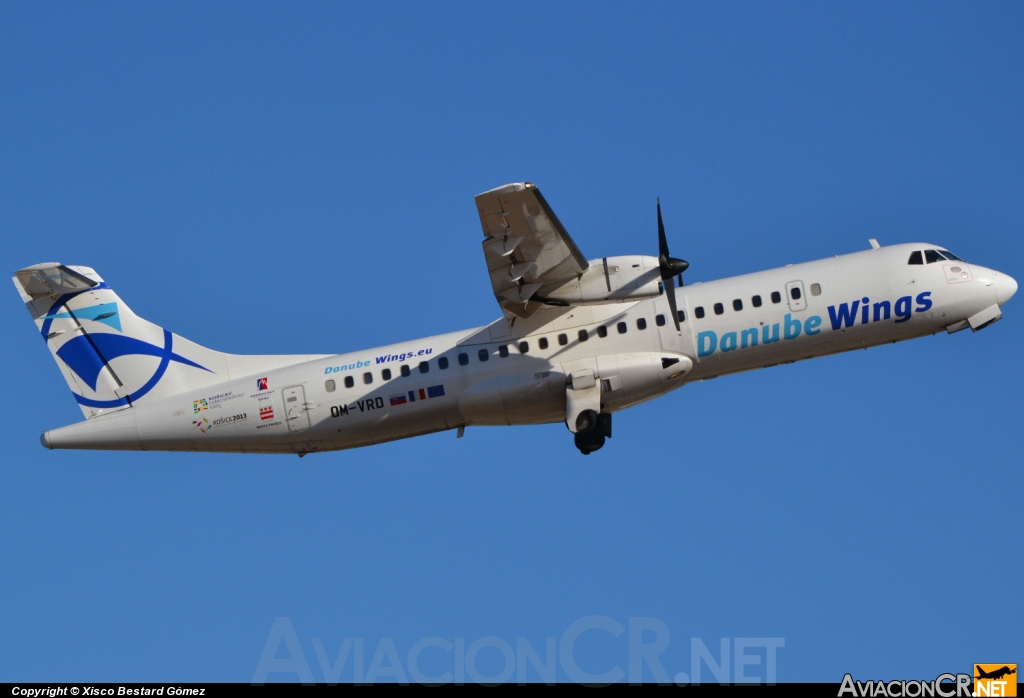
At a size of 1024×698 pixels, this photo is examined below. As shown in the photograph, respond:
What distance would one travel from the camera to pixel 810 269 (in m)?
21.9

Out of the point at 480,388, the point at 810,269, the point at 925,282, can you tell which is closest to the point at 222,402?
the point at 480,388

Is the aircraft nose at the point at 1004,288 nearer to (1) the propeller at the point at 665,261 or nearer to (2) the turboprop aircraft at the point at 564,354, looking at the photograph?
(2) the turboprop aircraft at the point at 564,354

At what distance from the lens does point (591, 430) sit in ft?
70.3

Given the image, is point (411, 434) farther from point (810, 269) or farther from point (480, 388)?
point (810, 269)

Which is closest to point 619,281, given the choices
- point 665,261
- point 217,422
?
point 665,261

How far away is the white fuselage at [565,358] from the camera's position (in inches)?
848

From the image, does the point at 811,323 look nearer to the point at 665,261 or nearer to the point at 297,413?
the point at 665,261

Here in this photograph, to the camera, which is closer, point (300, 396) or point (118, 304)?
point (300, 396)

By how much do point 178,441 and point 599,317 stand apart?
8.57 meters

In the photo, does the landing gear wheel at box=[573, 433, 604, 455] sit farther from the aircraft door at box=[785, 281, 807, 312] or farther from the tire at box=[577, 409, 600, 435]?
the aircraft door at box=[785, 281, 807, 312]

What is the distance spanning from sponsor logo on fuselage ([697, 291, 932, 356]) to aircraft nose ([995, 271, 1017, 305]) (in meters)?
1.38

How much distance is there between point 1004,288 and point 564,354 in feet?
28.0

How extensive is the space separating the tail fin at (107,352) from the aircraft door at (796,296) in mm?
9505

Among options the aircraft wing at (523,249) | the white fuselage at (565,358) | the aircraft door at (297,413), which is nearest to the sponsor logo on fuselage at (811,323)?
the white fuselage at (565,358)
